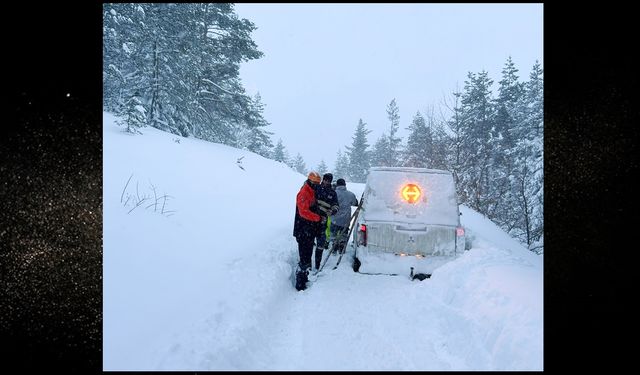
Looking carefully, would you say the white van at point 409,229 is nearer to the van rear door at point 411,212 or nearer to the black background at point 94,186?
the van rear door at point 411,212

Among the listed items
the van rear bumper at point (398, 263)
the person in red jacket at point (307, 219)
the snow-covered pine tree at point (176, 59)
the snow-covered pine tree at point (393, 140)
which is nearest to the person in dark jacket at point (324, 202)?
the person in red jacket at point (307, 219)

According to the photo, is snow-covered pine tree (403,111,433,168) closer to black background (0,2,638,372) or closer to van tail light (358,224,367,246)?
van tail light (358,224,367,246)

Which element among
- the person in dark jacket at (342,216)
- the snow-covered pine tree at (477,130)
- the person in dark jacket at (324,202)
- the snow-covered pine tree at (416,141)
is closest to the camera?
the person in dark jacket at (324,202)

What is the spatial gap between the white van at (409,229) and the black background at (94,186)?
480cm

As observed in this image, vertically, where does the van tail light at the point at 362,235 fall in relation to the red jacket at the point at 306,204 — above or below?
below

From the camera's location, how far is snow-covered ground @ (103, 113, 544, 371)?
3699 mm

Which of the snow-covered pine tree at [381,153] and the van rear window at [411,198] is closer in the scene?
the van rear window at [411,198]

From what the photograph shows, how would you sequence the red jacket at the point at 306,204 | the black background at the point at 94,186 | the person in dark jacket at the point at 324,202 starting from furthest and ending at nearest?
1. the person in dark jacket at the point at 324,202
2. the red jacket at the point at 306,204
3. the black background at the point at 94,186

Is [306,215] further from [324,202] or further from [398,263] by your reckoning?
[398,263]

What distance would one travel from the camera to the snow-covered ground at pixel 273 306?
3.70 meters

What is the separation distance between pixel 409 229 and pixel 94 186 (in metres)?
5.86

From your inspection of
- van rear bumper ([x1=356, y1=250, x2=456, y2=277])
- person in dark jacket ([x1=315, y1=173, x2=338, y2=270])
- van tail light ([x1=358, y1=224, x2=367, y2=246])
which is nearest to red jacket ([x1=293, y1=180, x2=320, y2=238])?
person in dark jacket ([x1=315, y1=173, x2=338, y2=270])

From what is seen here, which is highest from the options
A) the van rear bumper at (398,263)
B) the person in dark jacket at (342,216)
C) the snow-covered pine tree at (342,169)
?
the snow-covered pine tree at (342,169)

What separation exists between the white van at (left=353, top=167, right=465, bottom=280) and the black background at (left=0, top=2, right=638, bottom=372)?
4804mm
